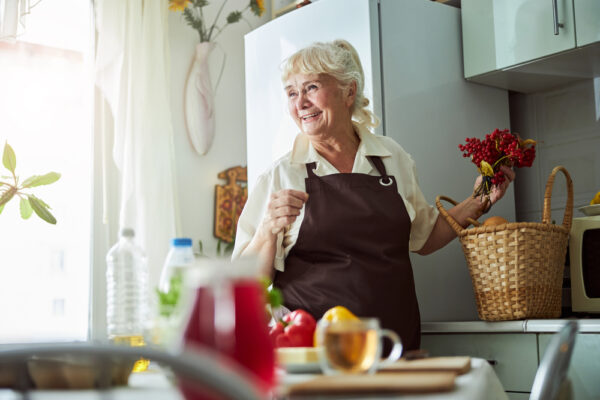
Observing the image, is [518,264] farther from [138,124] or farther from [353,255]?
[138,124]

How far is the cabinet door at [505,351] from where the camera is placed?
1689 millimetres

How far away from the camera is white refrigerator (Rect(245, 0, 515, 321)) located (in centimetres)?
204

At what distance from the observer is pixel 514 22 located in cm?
210

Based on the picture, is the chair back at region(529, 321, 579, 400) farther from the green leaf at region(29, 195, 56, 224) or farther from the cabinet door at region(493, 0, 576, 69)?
the green leaf at region(29, 195, 56, 224)

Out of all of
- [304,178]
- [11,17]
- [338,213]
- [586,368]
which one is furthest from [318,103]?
[11,17]

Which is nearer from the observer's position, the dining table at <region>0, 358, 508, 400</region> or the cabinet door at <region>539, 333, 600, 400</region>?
the dining table at <region>0, 358, 508, 400</region>

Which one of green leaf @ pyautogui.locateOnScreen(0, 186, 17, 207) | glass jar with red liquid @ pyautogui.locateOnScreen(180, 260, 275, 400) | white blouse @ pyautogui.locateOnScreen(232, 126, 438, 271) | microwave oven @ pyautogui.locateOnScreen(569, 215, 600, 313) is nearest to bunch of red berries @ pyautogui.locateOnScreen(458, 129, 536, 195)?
white blouse @ pyautogui.locateOnScreen(232, 126, 438, 271)

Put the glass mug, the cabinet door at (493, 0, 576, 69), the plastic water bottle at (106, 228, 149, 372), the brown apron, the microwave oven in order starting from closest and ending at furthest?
the glass mug
the plastic water bottle at (106, 228, 149, 372)
the brown apron
the microwave oven
the cabinet door at (493, 0, 576, 69)

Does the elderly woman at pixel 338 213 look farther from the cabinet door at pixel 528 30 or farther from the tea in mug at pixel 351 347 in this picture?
the tea in mug at pixel 351 347

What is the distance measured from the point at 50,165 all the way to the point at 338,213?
4.20 feet

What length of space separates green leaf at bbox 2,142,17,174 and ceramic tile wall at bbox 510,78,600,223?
1.74 m

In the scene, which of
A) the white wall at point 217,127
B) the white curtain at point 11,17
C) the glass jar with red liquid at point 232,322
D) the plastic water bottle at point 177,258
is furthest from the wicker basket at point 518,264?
the white curtain at point 11,17

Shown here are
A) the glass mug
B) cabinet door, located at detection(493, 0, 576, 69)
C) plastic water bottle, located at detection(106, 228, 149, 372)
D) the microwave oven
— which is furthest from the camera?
cabinet door, located at detection(493, 0, 576, 69)

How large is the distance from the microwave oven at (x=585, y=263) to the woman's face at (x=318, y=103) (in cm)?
72
